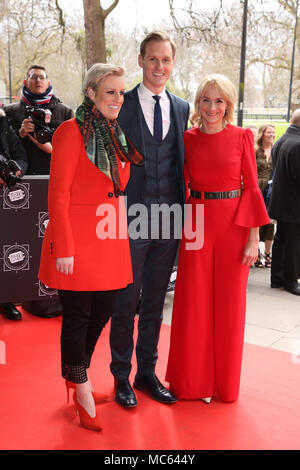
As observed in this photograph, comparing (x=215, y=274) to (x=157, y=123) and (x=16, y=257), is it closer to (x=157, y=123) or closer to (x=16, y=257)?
(x=157, y=123)

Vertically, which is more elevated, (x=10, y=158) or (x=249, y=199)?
(x=10, y=158)

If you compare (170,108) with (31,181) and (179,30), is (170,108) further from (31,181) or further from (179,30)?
(179,30)

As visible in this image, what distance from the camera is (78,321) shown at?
8.93 ft

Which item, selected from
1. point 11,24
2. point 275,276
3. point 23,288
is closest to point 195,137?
point 23,288

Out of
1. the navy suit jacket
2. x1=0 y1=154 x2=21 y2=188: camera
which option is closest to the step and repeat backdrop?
x1=0 y1=154 x2=21 y2=188: camera

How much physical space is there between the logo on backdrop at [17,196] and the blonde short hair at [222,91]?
1.81 meters

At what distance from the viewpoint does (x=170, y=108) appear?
9.80 feet

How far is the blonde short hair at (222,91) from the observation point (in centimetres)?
283

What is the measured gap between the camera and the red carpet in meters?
2.68

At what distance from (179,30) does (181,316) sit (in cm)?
868

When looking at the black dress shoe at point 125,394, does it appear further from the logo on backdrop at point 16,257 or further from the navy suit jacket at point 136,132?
the logo on backdrop at point 16,257

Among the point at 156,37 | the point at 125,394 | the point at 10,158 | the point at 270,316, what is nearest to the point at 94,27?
the point at 10,158

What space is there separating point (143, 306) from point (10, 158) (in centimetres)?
186

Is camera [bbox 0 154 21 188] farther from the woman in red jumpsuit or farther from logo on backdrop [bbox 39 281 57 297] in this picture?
the woman in red jumpsuit
